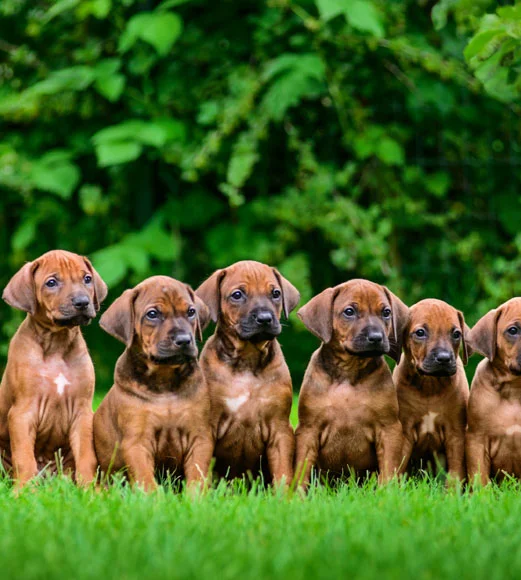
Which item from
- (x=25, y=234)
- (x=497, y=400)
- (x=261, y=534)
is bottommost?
(x=261, y=534)

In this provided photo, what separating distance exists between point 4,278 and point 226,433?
7135mm

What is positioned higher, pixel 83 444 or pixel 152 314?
pixel 152 314

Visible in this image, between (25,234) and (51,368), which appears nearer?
(51,368)

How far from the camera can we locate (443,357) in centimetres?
599

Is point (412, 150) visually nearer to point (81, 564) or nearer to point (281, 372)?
point (281, 372)

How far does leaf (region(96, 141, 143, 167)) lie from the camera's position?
1027cm

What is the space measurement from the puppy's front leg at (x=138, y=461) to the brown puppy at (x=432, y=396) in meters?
1.46

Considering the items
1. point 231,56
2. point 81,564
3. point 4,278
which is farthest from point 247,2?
point 81,564

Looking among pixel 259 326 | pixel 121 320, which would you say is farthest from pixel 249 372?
pixel 121 320

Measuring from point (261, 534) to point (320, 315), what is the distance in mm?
2014

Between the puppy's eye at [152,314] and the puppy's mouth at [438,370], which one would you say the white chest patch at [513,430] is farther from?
the puppy's eye at [152,314]

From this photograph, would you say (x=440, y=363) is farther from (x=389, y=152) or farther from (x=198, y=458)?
(x=389, y=152)

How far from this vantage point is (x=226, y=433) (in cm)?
615

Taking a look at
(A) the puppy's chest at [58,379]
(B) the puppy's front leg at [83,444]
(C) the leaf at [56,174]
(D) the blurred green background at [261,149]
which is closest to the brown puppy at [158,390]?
(B) the puppy's front leg at [83,444]
